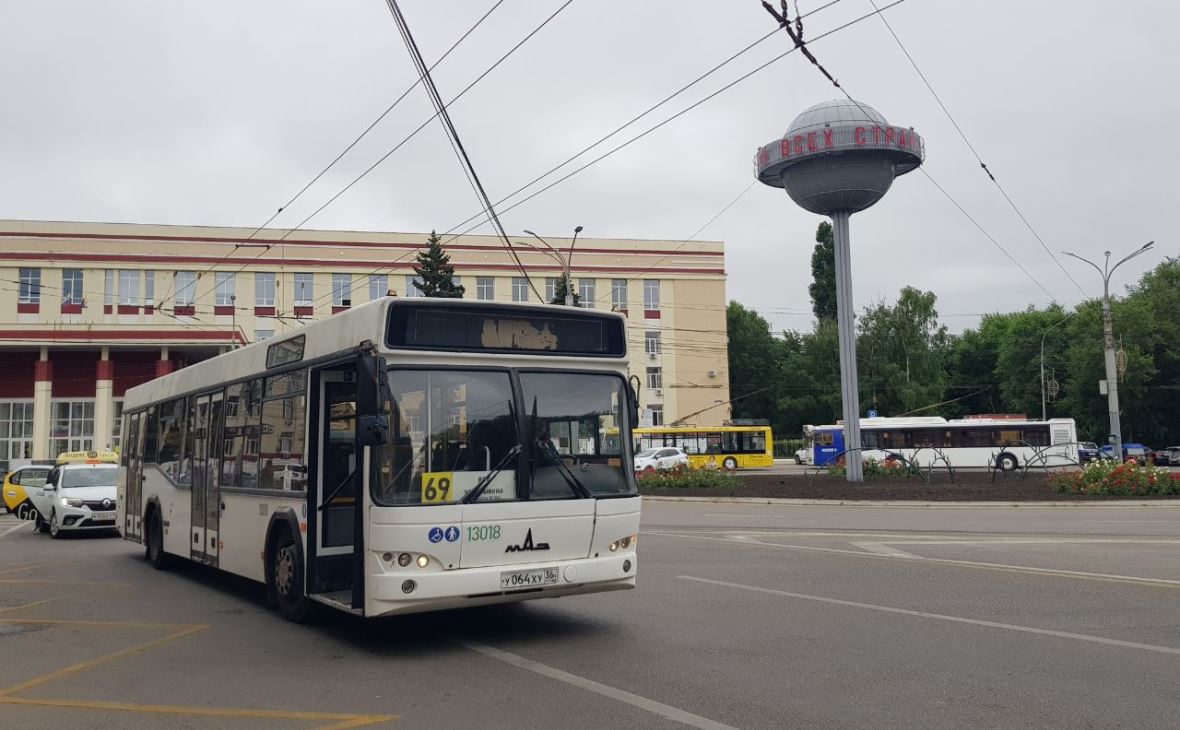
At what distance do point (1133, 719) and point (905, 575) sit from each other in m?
6.32

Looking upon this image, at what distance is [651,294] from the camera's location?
69.3 meters

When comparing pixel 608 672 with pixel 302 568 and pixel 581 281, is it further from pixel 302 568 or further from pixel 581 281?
pixel 581 281

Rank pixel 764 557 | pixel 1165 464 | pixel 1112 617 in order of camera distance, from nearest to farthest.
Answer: pixel 1112 617 < pixel 764 557 < pixel 1165 464

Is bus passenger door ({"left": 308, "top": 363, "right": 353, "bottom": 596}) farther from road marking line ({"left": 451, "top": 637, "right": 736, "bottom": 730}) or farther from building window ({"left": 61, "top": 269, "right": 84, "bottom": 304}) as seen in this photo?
building window ({"left": 61, "top": 269, "right": 84, "bottom": 304})

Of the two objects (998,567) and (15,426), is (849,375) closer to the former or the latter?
(998,567)

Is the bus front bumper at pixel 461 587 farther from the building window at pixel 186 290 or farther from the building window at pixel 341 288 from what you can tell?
the building window at pixel 186 290

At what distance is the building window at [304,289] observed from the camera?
6291 centimetres

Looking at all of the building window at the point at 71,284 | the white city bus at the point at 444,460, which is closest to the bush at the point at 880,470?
the white city bus at the point at 444,460

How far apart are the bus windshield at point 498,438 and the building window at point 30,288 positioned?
60.3 metres

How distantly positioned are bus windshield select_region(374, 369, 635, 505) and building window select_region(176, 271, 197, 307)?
57.9m

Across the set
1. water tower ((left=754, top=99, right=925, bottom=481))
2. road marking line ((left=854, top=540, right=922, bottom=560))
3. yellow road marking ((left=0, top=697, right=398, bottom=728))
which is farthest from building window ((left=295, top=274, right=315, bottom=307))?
yellow road marking ((left=0, top=697, right=398, bottom=728))

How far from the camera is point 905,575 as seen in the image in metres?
11.9

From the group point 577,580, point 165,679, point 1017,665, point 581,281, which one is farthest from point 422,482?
point 581,281

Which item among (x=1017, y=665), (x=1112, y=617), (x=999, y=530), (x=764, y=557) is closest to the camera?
(x=1017, y=665)
